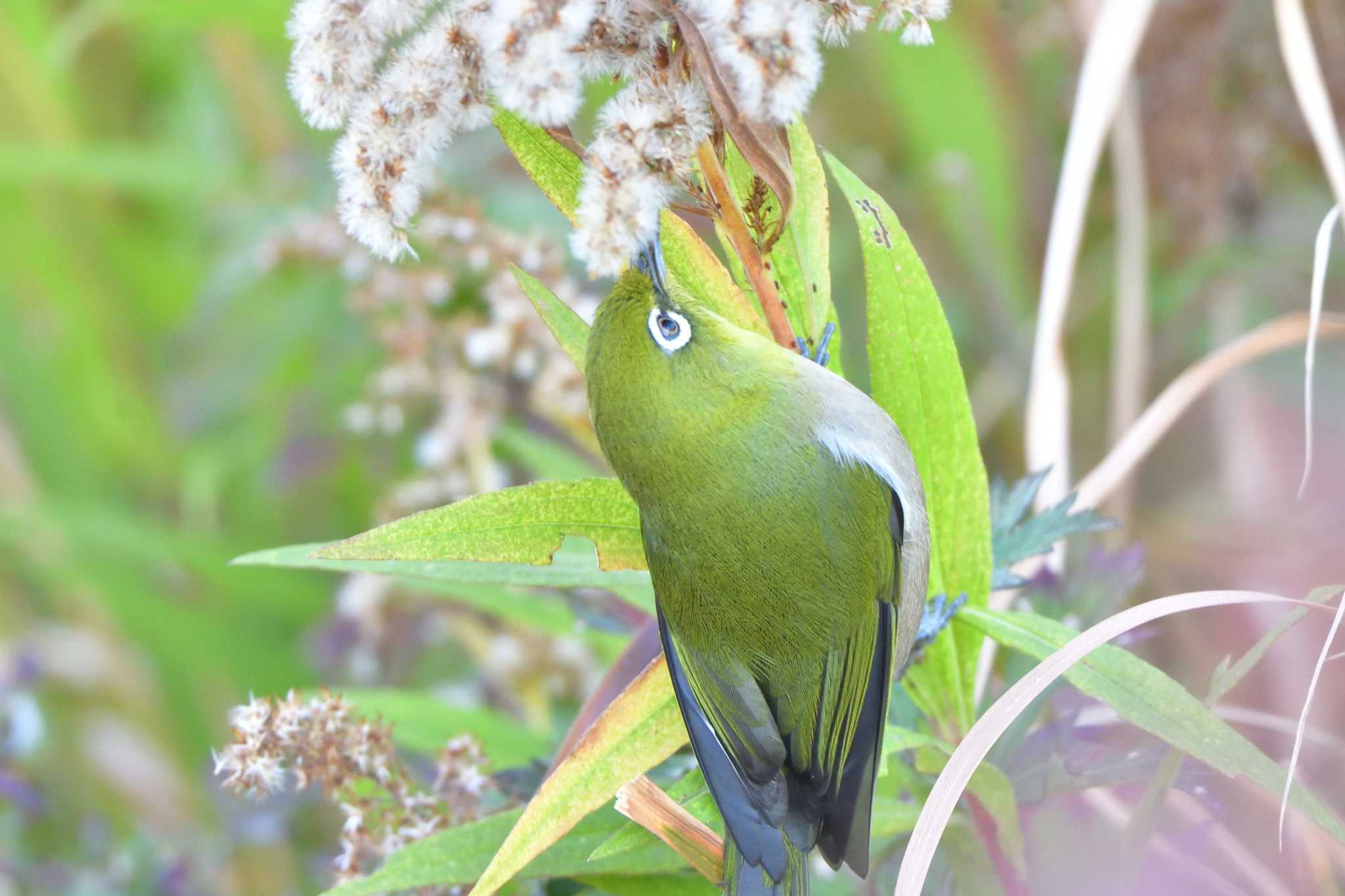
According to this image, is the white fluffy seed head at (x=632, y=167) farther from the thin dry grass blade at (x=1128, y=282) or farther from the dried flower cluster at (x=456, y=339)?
the thin dry grass blade at (x=1128, y=282)

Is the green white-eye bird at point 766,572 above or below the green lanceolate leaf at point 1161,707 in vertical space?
above

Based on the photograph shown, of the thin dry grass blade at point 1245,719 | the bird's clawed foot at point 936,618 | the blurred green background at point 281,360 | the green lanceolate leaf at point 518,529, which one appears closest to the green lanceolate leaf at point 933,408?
the bird's clawed foot at point 936,618

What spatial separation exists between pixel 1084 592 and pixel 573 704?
2.78 feet

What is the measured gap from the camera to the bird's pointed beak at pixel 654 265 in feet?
2.82

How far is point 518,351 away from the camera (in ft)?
5.20

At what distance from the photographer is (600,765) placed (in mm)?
913

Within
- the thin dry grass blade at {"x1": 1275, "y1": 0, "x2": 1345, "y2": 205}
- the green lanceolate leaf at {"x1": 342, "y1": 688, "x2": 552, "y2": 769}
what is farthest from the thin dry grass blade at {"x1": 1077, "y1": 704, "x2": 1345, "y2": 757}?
the green lanceolate leaf at {"x1": 342, "y1": 688, "x2": 552, "y2": 769}

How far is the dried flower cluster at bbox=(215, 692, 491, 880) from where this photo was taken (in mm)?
952

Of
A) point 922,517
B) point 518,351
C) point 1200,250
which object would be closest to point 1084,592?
point 922,517

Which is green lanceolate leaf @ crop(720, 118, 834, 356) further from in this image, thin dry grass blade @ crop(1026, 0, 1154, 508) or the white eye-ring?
thin dry grass blade @ crop(1026, 0, 1154, 508)

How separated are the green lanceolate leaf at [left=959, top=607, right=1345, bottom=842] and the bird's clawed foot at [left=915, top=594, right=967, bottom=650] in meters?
0.05

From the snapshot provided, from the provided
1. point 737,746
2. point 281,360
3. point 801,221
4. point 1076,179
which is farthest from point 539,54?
point 281,360

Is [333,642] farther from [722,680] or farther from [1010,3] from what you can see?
[1010,3]

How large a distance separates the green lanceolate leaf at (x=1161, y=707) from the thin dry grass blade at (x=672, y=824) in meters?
0.28
